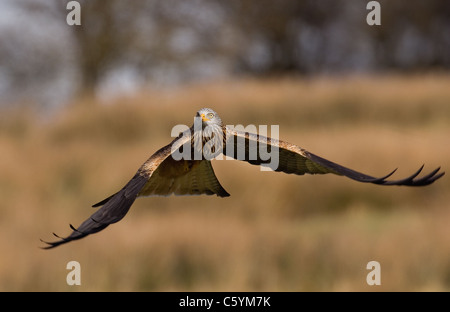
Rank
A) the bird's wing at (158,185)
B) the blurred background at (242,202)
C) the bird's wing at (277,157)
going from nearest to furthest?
the bird's wing at (158,185)
the bird's wing at (277,157)
the blurred background at (242,202)

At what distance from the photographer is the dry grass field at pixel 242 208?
993 cm

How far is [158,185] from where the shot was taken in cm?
156

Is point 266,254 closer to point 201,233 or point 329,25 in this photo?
point 201,233

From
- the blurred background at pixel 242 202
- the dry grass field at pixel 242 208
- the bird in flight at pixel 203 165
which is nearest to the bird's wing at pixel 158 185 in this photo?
the bird in flight at pixel 203 165

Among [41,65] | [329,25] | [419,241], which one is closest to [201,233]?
[419,241]

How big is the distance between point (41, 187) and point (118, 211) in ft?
39.8

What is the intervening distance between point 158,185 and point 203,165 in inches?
4.3

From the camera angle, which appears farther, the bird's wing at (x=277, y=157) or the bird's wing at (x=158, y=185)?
the bird's wing at (x=277, y=157)

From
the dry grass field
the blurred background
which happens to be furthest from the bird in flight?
the dry grass field

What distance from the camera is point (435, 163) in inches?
501

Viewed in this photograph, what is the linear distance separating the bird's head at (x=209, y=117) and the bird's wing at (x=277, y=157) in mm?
25

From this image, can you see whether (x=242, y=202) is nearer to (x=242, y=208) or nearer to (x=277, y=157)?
(x=242, y=208)

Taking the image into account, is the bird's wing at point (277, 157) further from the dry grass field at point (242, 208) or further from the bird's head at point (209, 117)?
the dry grass field at point (242, 208)

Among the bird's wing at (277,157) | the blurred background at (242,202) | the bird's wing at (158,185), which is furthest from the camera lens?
the blurred background at (242,202)
